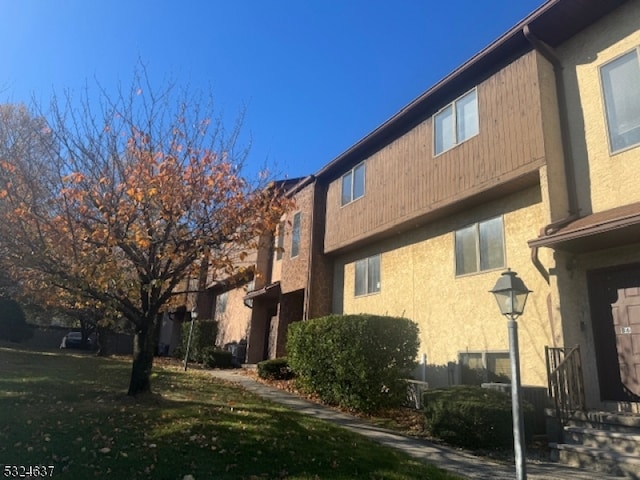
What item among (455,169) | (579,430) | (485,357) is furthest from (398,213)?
(579,430)

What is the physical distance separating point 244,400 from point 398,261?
622 cm

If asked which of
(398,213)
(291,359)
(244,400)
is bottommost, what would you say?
(244,400)

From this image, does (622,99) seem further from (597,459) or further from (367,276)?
(367,276)

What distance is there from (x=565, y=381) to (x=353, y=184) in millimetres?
10292

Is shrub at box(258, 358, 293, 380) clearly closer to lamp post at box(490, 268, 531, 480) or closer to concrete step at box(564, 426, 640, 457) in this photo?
concrete step at box(564, 426, 640, 457)

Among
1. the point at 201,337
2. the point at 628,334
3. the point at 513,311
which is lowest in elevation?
the point at 513,311

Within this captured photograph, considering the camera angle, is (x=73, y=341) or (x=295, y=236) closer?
(x=295, y=236)

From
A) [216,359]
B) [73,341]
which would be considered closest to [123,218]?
[216,359]

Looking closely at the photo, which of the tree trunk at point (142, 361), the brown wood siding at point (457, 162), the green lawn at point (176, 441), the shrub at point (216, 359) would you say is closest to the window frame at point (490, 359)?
the brown wood siding at point (457, 162)

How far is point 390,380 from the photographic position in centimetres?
1080

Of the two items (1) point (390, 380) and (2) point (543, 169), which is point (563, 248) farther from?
(1) point (390, 380)

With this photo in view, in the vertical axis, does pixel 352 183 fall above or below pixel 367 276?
above

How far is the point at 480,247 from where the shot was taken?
11680mm

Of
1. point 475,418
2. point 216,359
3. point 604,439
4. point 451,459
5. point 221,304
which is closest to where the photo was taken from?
point 604,439
